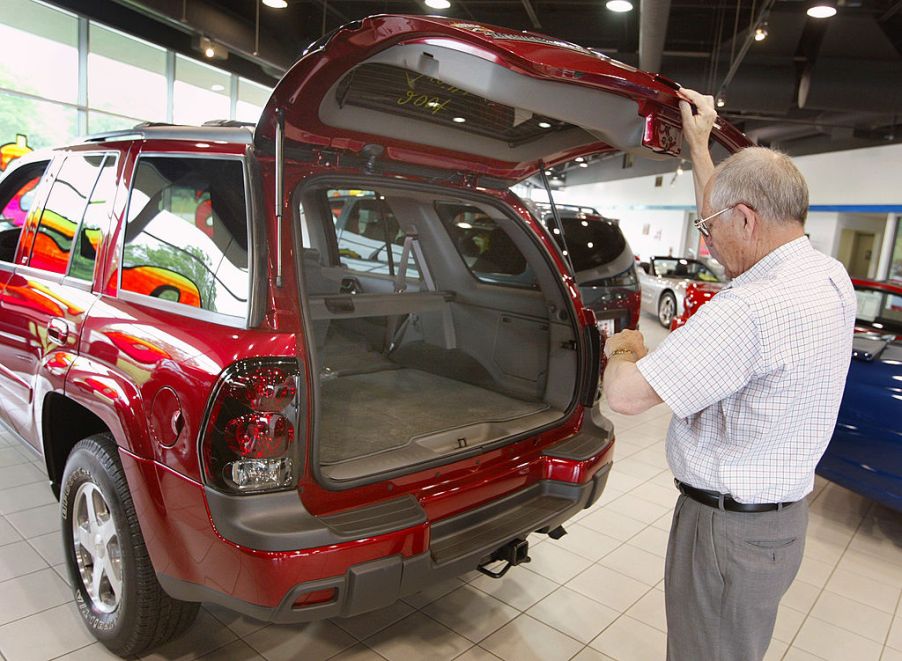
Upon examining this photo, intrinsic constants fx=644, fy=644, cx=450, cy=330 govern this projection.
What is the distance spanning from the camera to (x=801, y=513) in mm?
1479

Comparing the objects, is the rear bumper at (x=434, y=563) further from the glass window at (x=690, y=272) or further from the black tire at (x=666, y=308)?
the glass window at (x=690, y=272)

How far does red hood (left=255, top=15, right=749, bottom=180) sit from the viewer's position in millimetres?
1397

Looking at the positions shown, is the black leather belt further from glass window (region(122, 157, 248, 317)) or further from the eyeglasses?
glass window (region(122, 157, 248, 317))

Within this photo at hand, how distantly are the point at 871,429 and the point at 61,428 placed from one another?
3.53m

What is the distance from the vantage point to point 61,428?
229 centimetres

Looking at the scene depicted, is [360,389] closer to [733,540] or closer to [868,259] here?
[733,540]

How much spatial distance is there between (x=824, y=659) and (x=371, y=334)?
2614mm

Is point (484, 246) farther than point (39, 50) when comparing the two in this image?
No

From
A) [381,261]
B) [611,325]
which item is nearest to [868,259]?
[611,325]

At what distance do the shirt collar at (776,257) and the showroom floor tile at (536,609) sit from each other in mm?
1385

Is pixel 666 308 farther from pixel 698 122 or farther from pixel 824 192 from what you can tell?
pixel 698 122

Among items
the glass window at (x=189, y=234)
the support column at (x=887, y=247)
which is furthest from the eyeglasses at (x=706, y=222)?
the support column at (x=887, y=247)

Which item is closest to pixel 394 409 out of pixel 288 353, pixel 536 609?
pixel 536 609

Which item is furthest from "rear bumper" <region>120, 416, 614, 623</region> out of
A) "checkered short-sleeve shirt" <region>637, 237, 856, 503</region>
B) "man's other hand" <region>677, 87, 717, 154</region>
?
"man's other hand" <region>677, 87, 717, 154</region>
